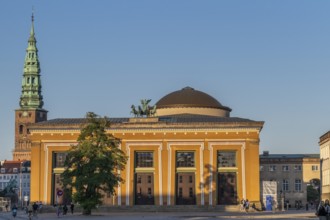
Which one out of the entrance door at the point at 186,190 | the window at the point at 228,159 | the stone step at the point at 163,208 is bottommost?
the stone step at the point at 163,208

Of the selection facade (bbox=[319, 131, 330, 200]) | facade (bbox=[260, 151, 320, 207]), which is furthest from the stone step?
facade (bbox=[260, 151, 320, 207])

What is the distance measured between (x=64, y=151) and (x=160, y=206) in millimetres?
14280

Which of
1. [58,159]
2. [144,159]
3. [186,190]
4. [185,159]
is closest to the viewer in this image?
[186,190]

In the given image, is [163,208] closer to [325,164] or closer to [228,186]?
[228,186]

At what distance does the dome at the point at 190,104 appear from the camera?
11656cm

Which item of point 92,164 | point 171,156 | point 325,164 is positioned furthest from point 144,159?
point 325,164

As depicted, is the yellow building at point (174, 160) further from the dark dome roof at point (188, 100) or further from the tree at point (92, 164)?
the tree at point (92, 164)

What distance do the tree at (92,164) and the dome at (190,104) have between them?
121 feet

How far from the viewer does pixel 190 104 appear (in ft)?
383

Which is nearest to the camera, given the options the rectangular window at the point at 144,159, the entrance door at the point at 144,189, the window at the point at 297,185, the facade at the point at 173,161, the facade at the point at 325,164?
the facade at the point at 173,161

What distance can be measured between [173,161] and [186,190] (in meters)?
4.00

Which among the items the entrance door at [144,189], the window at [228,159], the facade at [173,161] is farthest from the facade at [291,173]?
the entrance door at [144,189]

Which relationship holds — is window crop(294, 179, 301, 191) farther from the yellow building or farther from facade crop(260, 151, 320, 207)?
the yellow building

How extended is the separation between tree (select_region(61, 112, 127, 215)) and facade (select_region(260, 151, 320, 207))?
2566 inches
